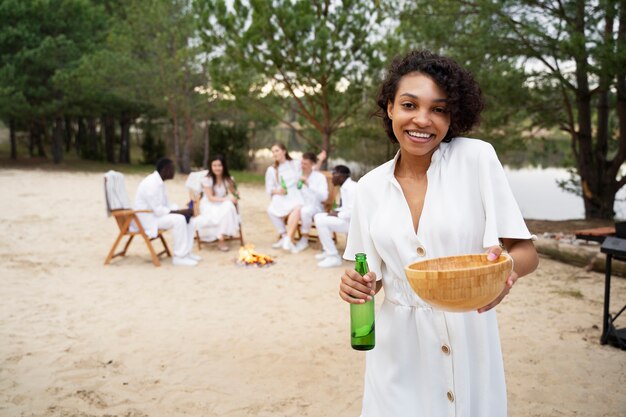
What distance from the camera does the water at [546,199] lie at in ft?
56.0

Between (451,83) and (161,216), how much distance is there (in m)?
6.79

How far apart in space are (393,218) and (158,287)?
541 centimetres

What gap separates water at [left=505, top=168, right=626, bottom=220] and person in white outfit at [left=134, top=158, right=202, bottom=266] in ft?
27.8

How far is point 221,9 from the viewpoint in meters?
12.6

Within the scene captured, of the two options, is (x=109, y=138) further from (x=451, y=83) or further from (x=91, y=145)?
(x=451, y=83)

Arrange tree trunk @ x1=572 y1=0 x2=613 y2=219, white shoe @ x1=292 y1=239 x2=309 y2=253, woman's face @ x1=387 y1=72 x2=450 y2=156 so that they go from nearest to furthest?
woman's face @ x1=387 y1=72 x2=450 y2=156 < white shoe @ x1=292 y1=239 x2=309 y2=253 < tree trunk @ x1=572 y1=0 x2=613 y2=219

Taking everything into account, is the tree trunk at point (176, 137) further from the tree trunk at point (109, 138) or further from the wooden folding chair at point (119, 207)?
the wooden folding chair at point (119, 207)

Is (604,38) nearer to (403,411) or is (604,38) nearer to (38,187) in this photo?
(403,411)

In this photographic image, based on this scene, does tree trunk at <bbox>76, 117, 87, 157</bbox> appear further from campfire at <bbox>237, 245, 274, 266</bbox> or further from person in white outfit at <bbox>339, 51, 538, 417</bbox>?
person in white outfit at <bbox>339, 51, 538, 417</bbox>

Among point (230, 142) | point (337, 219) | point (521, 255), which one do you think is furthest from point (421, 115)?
point (230, 142)

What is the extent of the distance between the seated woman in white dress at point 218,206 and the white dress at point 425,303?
7131mm

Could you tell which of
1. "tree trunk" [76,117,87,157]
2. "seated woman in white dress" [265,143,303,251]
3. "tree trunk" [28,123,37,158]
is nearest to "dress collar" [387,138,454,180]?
"seated woman in white dress" [265,143,303,251]

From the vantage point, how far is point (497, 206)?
1609 millimetres

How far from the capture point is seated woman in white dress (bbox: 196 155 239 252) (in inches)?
348
